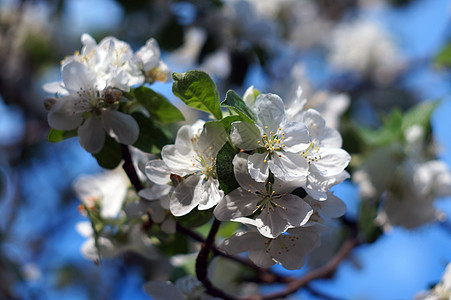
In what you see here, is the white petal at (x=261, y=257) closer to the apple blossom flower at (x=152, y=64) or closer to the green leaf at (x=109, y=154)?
the green leaf at (x=109, y=154)

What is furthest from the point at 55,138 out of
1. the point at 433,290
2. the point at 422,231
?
the point at 422,231

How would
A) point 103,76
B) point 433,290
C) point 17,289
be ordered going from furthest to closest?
point 17,289 < point 433,290 < point 103,76

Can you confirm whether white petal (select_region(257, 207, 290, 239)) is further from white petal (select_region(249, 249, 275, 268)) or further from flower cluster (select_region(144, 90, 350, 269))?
white petal (select_region(249, 249, 275, 268))

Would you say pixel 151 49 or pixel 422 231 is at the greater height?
pixel 151 49

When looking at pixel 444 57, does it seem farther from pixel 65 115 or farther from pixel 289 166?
pixel 65 115

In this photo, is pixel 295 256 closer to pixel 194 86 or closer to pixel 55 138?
pixel 194 86
